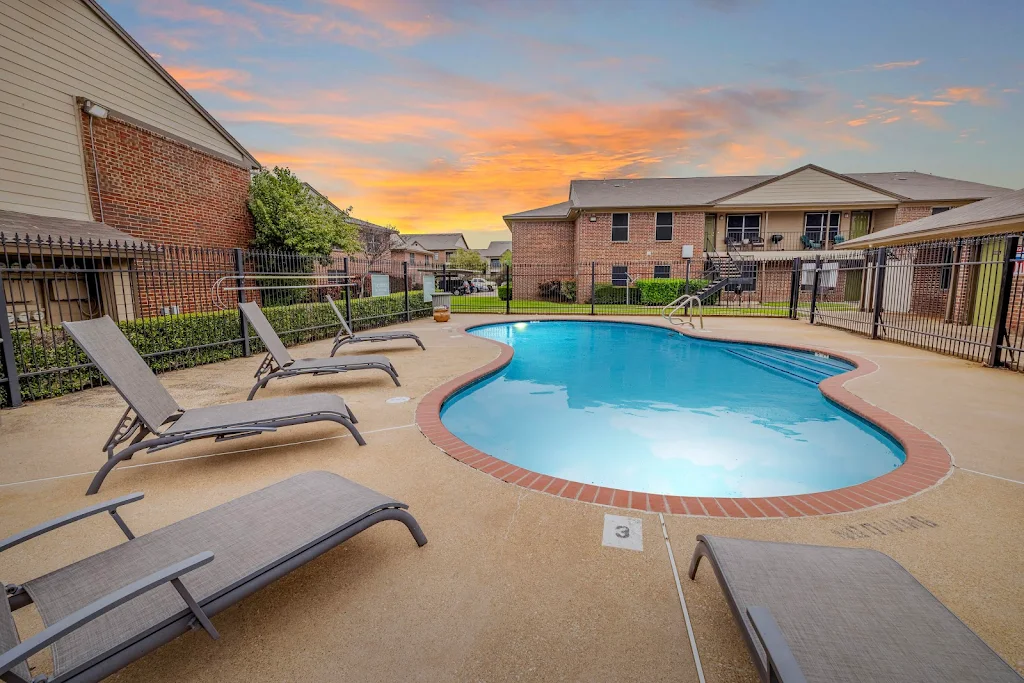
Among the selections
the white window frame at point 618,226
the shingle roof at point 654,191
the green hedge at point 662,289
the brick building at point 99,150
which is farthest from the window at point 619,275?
the brick building at point 99,150

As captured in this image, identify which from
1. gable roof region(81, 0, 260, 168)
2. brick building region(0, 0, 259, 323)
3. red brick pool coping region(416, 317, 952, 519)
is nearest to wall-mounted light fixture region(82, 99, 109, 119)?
brick building region(0, 0, 259, 323)

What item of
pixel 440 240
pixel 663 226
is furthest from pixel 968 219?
pixel 440 240

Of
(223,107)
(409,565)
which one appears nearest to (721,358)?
(409,565)

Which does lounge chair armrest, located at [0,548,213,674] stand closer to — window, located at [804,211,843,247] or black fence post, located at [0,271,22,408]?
black fence post, located at [0,271,22,408]

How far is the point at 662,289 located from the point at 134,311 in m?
19.4

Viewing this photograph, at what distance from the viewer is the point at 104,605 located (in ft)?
4.03

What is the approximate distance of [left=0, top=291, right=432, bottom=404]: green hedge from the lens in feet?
17.8

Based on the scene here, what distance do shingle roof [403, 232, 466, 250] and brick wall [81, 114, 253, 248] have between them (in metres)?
52.2

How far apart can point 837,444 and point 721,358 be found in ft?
15.8

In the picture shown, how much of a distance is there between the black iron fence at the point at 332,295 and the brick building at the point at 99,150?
256mm

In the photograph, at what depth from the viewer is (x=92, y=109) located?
29.2 feet

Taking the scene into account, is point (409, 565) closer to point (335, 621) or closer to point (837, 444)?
point (335, 621)

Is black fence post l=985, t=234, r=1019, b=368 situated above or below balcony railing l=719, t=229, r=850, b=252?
below

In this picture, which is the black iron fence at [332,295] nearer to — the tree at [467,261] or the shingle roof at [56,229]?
the shingle roof at [56,229]
